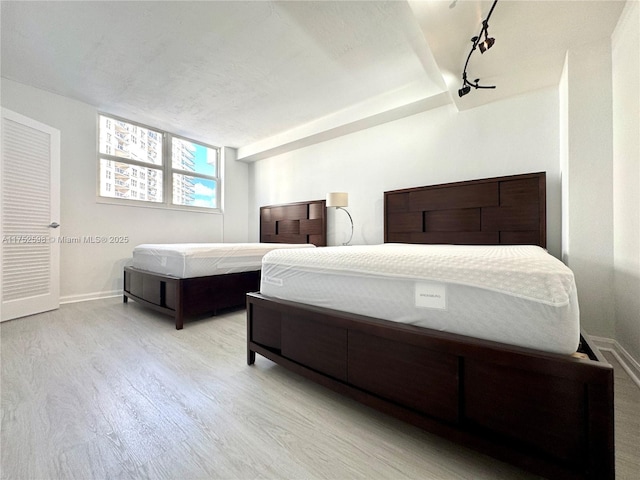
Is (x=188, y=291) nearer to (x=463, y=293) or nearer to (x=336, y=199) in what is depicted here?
(x=336, y=199)

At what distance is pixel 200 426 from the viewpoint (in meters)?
1.13

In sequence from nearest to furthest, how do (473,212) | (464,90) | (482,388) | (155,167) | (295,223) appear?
(482,388)
(464,90)
(473,212)
(155,167)
(295,223)

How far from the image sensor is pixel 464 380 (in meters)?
0.91

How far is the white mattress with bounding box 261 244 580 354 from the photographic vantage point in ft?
2.64

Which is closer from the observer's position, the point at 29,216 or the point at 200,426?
the point at 200,426

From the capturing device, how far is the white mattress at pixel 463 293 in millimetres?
804

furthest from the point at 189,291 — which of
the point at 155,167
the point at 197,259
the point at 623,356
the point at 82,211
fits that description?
the point at 623,356

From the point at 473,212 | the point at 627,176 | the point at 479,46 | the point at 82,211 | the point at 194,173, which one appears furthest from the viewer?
the point at 194,173

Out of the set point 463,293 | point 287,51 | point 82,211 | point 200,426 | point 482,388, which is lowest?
point 200,426

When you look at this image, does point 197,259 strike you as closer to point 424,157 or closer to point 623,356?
point 424,157

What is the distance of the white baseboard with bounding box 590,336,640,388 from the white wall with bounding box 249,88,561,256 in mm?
808

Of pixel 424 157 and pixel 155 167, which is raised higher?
pixel 155 167

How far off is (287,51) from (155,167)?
2.95 metres

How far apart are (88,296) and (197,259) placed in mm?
2109
